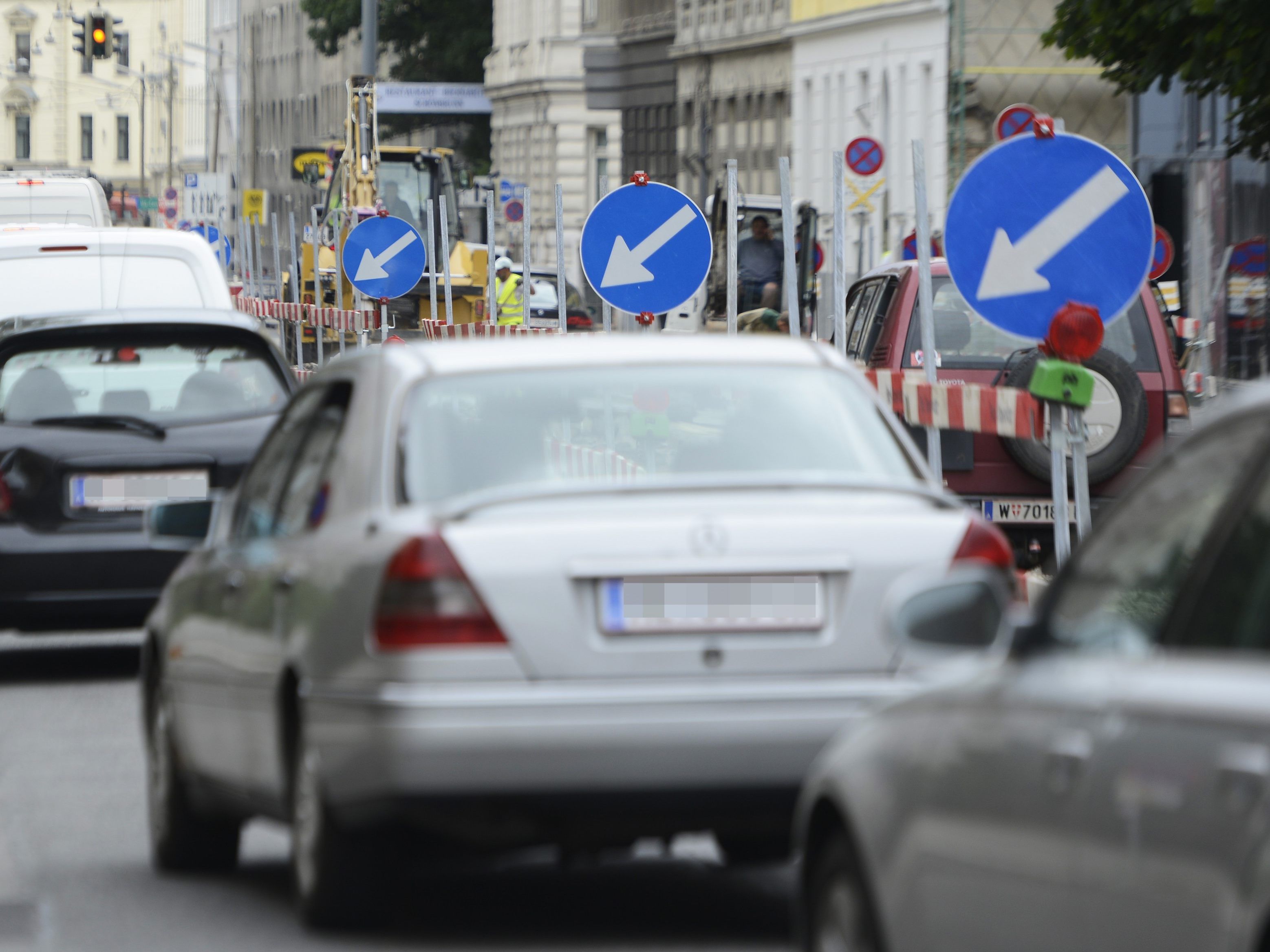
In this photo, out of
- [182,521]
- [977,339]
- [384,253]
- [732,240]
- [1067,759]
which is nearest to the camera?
[1067,759]

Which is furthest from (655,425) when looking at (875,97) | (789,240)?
(875,97)

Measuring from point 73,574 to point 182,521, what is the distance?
12.9ft

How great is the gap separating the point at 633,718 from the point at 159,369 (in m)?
6.53


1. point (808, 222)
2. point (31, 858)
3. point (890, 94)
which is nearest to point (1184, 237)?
point (808, 222)

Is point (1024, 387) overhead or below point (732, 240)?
below

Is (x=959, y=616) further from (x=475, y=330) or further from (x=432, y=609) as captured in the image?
(x=475, y=330)

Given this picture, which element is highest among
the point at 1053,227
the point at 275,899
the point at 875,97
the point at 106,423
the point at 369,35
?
the point at 369,35

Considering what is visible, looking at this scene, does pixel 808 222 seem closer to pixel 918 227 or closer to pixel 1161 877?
pixel 918 227

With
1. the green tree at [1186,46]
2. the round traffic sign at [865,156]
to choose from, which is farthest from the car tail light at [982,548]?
the round traffic sign at [865,156]

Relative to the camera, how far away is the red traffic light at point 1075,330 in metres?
9.78

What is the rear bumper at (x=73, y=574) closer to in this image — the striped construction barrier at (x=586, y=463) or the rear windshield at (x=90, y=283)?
the rear windshield at (x=90, y=283)

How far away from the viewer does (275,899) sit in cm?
738

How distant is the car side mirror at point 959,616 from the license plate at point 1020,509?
1004 centimetres

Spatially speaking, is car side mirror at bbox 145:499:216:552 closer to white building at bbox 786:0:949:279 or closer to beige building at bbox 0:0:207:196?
white building at bbox 786:0:949:279
